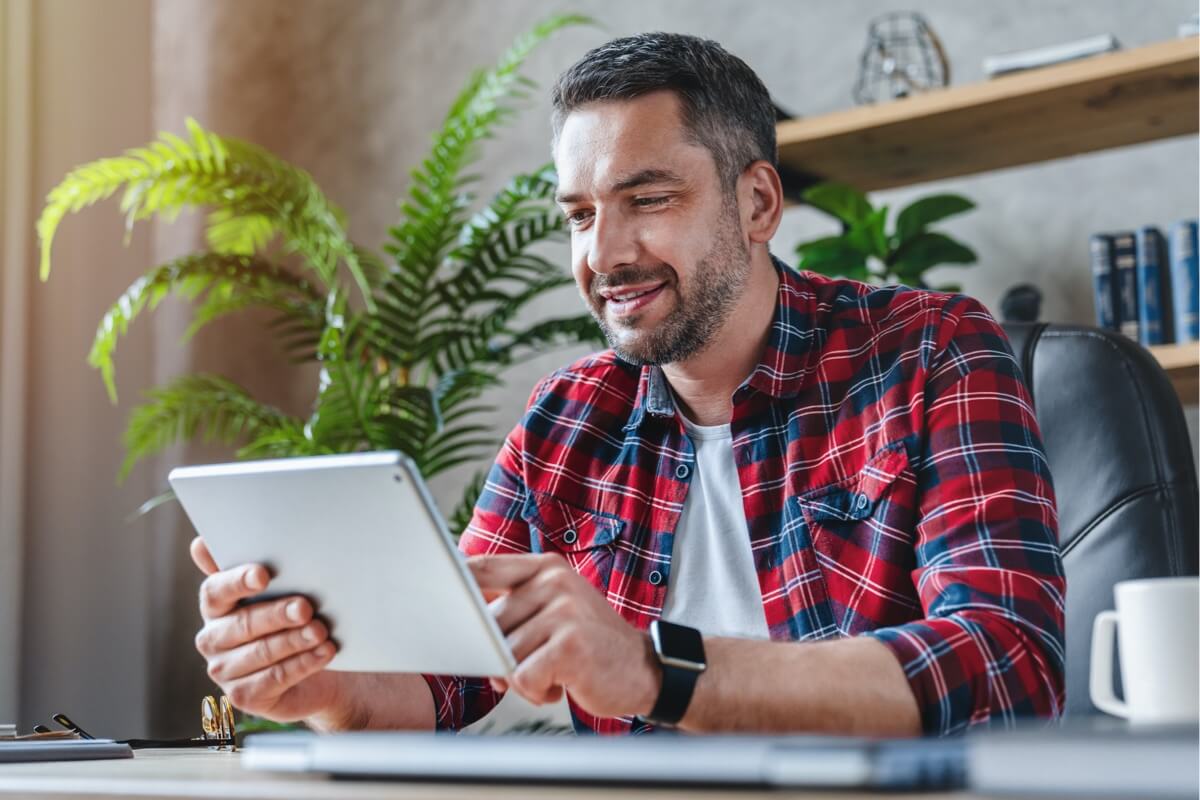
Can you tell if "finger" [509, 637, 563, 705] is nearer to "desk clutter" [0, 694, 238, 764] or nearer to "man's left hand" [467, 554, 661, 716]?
"man's left hand" [467, 554, 661, 716]

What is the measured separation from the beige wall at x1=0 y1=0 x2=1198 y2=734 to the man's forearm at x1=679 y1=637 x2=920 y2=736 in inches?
57.2

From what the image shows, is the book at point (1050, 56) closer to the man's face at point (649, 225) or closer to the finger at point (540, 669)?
the man's face at point (649, 225)

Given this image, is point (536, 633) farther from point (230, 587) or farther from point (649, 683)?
point (230, 587)

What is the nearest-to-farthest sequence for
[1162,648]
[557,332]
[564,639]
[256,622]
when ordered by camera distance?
[1162,648]
[564,639]
[256,622]
[557,332]

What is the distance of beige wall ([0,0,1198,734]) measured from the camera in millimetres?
2229

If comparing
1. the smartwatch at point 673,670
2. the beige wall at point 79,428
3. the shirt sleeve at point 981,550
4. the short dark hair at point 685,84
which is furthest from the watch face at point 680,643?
the beige wall at point 79,428

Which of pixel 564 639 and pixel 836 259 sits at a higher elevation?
pixel 836 259

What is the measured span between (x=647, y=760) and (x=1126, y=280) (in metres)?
1.69

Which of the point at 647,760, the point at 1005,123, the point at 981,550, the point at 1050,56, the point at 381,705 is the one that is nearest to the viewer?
the point at 647,760

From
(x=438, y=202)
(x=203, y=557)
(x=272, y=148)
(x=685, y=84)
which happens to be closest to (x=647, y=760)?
(x=203, y=557)

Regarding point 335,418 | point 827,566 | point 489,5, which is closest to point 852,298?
point 827,566

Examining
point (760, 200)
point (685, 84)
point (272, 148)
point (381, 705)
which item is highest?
point (272, 148)

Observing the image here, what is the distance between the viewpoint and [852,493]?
3.86ft

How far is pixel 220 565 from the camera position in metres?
0.92
